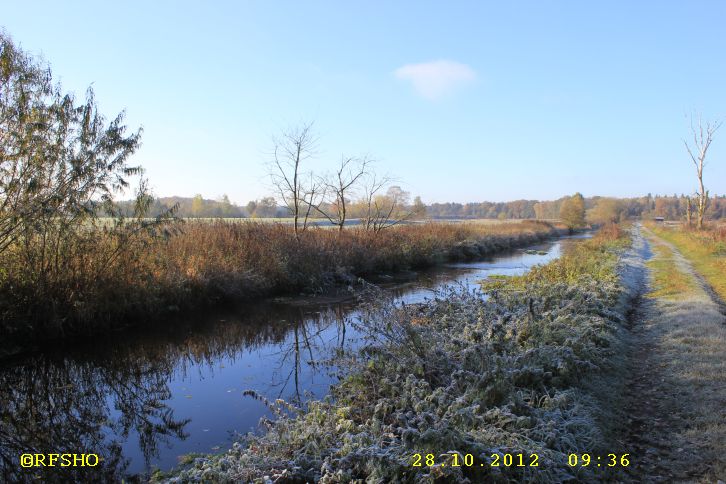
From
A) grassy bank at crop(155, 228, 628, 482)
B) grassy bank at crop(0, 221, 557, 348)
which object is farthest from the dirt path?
grassy bank at crop(0, 221, 557, 348)

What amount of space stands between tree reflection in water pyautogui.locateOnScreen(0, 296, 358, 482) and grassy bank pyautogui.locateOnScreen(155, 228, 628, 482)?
1.35 meters

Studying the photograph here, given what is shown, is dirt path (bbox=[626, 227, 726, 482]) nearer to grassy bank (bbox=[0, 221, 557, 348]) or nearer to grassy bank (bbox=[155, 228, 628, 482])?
grassy bank (bbox=[155, 228, 628, 482])

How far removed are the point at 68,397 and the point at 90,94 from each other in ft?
22.1

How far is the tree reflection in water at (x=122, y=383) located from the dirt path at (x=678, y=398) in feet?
14.7

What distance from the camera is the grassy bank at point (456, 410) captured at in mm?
3871

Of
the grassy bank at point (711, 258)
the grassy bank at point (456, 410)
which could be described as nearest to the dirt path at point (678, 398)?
the grassy bank at point (456, 410)

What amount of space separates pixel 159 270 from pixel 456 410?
10247 millimetres

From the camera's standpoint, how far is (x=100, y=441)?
5676 millimetres

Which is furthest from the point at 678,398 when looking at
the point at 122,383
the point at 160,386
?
the point at 122,383

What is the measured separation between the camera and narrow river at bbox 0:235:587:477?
220 inches

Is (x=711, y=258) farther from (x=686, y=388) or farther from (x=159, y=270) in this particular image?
(x=159, y=270)

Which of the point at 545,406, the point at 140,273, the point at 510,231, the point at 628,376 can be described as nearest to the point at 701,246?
the point at 510,231

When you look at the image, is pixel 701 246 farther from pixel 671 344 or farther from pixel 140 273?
pixel 140 273

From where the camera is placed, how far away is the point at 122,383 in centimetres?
763
